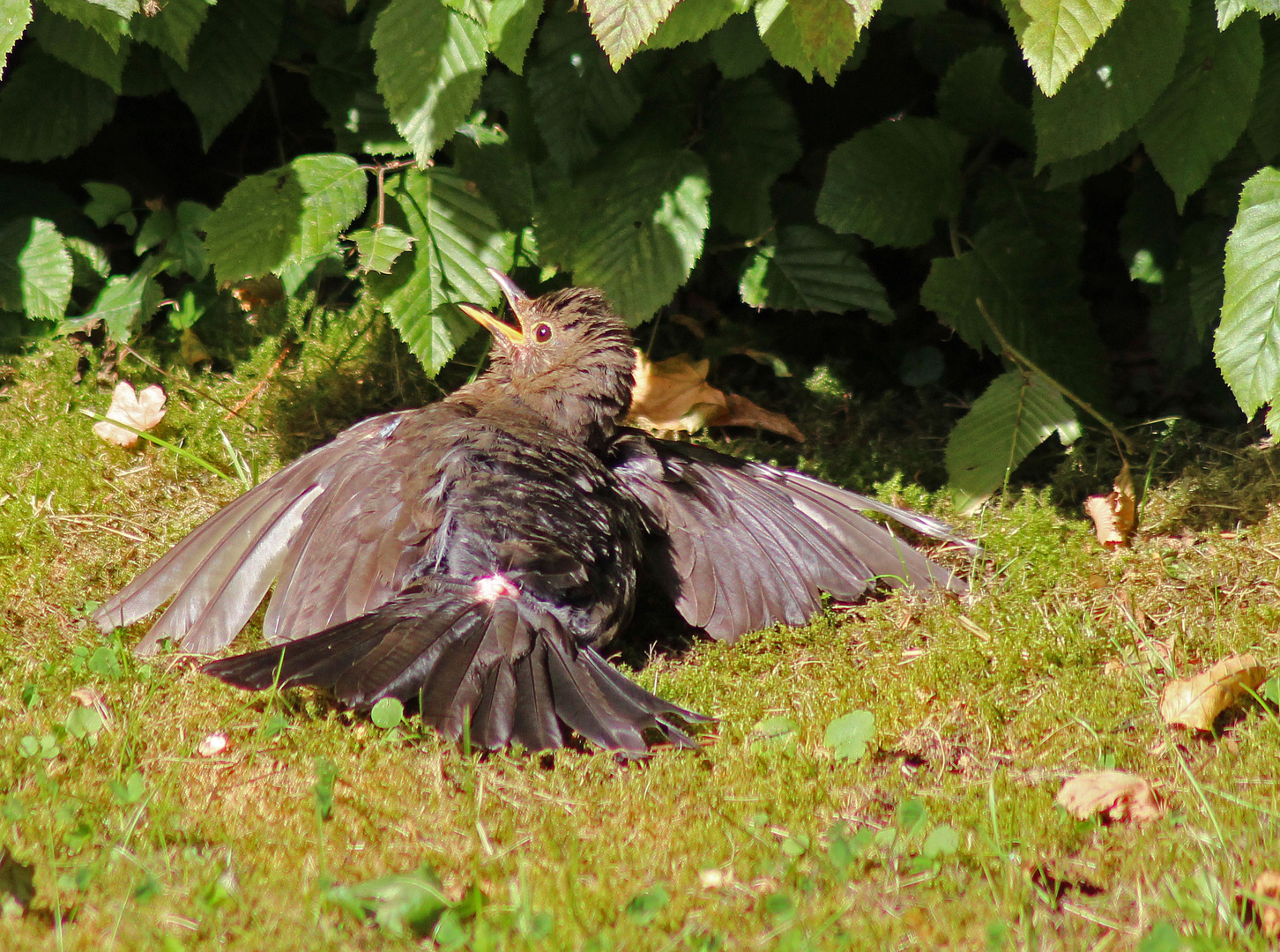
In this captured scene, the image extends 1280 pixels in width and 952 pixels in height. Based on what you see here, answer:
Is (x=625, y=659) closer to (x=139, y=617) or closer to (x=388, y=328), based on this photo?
(x=139, y=617)

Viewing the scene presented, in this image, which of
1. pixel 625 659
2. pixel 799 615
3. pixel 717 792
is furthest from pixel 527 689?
pixel 799 615

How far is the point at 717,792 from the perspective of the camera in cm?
277

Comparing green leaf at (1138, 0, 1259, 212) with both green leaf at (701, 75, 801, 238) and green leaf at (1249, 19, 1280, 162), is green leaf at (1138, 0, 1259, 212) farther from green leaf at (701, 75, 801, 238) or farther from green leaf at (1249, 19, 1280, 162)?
green leaf at (701, 75, 801, 238)

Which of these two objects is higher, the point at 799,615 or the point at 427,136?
the point at 427,136

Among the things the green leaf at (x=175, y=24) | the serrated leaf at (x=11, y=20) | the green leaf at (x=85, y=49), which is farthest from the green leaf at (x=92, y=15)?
the green leaf at (x=85, y=49)

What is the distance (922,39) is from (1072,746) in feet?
10.1

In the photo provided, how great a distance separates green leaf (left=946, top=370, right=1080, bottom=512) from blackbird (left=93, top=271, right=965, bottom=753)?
1.00ft

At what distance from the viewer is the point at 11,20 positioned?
3.42 m

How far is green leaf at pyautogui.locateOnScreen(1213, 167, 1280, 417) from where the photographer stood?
347 cm

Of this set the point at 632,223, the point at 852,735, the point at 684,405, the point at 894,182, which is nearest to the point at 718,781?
the point at 852,735

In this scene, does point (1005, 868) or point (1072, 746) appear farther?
point (1072, 746)

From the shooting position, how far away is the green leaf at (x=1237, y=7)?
3.34 meters

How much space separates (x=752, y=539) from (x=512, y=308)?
1.20m

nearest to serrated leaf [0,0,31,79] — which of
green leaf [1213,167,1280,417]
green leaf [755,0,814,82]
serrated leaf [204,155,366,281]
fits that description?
serrated leaf [204,155,366,281]
